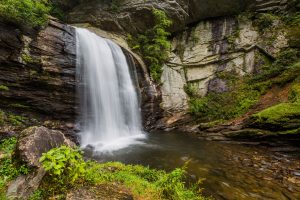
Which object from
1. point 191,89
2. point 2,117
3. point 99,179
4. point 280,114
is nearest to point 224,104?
point 191,89

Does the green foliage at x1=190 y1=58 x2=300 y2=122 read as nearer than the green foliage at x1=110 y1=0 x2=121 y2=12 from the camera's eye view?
Yes

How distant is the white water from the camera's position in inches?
381

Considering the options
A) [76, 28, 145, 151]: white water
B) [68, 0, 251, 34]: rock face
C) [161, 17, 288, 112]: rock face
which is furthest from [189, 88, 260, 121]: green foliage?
[68, 0, 251, 34]: rock face

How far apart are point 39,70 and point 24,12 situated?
2197 mm

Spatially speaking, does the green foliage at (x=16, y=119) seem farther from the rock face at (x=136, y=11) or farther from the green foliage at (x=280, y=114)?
the green foliage at (x=280, y=114)

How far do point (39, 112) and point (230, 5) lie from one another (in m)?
13.2

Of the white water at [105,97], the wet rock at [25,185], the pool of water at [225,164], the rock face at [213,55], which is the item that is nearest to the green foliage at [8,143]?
the pool of water at [225,164]

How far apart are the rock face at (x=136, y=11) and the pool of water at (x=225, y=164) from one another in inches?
320

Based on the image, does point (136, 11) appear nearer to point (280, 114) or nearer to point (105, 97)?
point (105, 97)

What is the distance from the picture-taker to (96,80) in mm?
10547

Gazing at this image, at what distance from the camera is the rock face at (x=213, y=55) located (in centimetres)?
1373

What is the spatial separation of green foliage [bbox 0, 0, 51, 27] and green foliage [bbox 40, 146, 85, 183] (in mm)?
7058

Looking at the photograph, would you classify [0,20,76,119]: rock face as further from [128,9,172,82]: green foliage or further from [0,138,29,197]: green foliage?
[128,9,172,82]: green foliage

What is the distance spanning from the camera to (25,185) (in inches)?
134
